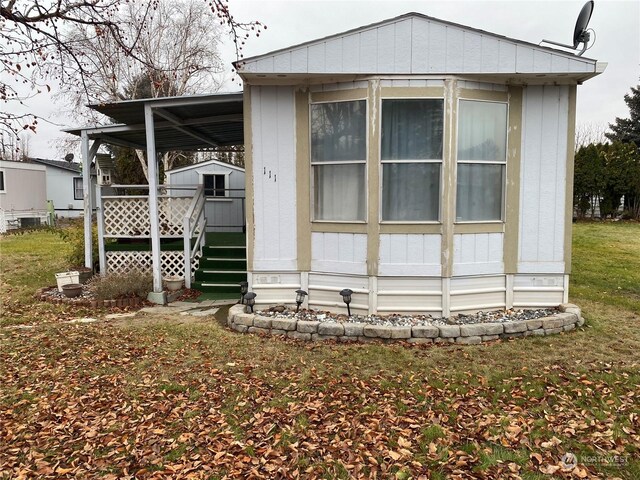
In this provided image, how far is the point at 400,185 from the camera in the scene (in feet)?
17.2

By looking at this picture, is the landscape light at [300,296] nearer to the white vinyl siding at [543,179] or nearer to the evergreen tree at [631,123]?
the white vinyl siding at [543,179]

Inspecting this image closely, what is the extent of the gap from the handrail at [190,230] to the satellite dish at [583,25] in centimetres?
608

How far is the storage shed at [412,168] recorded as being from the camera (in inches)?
198

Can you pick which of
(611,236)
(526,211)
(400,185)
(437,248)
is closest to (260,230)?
(400,185)

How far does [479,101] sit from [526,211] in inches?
59.4

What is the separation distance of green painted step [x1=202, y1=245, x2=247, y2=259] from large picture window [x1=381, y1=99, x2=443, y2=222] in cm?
337

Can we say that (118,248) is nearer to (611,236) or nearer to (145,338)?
(145,338)

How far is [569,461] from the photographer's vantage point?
8.85 feet

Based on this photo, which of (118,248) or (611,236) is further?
(611,236)

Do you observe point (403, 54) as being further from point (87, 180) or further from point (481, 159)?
point (87, 180)

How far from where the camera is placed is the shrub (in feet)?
22.2

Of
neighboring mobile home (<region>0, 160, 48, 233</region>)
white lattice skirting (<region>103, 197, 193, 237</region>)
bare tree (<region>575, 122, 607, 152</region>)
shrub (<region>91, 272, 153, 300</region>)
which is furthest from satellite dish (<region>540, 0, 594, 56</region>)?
bare tree (<region>575, 122, 607, 152</region>)

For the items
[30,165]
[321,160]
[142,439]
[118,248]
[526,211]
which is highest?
[30,165]

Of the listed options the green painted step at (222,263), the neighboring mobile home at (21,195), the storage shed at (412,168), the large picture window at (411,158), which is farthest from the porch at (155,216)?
the neighboring mobile home at (21,195)
